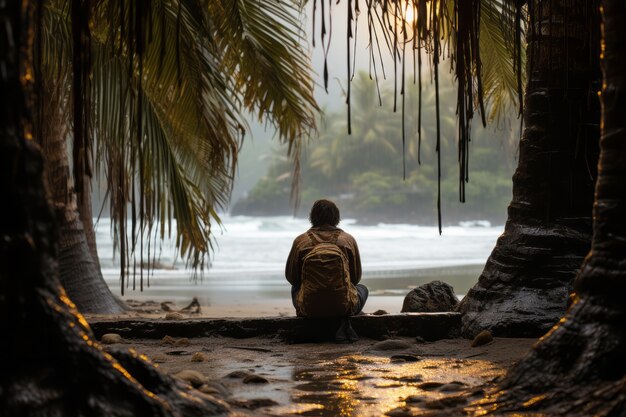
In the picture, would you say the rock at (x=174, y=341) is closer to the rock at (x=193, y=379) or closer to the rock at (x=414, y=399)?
the rock at (x=193, y=379)

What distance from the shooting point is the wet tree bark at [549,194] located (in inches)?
195

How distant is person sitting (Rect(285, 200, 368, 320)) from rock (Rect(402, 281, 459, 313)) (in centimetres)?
55

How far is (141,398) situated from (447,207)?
175 ft

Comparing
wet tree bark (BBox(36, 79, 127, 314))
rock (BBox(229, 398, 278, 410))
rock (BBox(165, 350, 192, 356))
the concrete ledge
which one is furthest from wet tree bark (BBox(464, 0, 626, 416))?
wet tree bark (BBox(36, 79, 127, 314))

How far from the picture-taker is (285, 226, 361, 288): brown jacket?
5547mm

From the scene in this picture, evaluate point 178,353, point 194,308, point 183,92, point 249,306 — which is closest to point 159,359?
point 178,353

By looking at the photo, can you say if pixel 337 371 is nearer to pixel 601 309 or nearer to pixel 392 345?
pixel 392 345

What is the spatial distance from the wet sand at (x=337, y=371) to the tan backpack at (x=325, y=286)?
249 mm

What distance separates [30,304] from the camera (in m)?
2.14

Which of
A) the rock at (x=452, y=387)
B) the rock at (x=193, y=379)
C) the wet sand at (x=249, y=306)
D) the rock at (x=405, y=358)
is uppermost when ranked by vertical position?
the rock at (x=193, y=379)

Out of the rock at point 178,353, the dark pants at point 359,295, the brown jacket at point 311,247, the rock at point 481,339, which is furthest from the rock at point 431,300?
the rock at point 178,353

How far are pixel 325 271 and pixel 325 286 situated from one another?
0.10 meters

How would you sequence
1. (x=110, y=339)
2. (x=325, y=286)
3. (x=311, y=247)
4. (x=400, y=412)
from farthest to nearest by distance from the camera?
(x=311, y=247) → (x=325, y=286) → (x=110, y=339) → (x=400, y=412)

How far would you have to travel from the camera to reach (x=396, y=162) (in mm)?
60031
